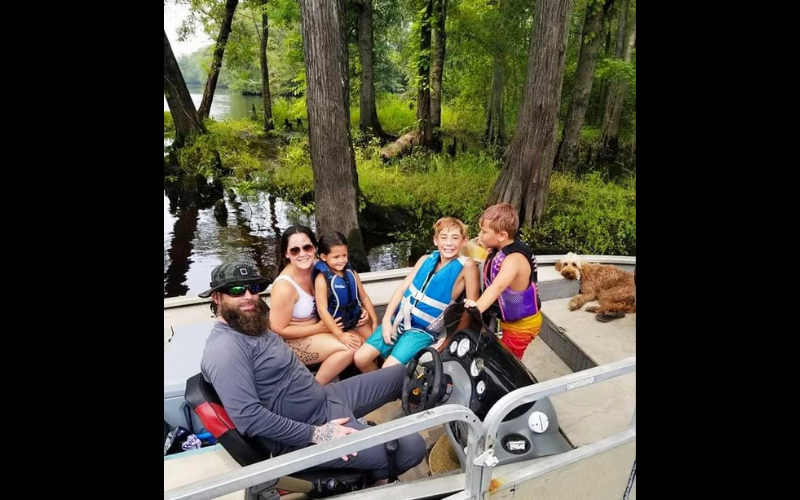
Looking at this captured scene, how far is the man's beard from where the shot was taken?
204cm

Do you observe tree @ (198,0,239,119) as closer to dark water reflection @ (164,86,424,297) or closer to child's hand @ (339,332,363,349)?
dark water reflection @ (164,86,424,297)

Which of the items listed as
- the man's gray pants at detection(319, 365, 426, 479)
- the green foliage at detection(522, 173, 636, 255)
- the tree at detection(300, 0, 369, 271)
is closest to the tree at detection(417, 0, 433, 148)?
the green foliage at detection(522, 173, 636, 255)

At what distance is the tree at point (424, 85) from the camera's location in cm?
1209

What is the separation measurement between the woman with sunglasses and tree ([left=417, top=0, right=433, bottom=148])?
10142 millimetres

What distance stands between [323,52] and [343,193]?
169 cm

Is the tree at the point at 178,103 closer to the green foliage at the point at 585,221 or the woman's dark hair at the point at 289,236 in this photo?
the green foliage at the point at 585,221

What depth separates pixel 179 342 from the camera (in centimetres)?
273

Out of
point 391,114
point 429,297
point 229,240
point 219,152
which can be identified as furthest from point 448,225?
point 391,114

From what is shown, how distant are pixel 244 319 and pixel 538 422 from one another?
A: 4.82ft

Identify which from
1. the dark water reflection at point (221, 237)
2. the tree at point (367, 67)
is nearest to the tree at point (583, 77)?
the tree at point (367, 67)

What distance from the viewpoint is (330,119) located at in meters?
5.33
